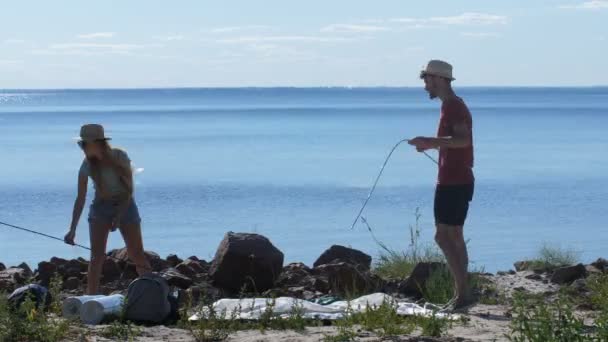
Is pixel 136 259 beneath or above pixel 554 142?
beneath

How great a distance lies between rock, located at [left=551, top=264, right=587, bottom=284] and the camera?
11.4 meters

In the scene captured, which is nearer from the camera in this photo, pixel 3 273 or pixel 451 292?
pixel 451 292

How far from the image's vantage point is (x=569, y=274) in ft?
37.6

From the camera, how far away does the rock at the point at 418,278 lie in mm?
10336

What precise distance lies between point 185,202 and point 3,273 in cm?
1353

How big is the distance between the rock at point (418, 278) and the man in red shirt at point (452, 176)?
3.44ft

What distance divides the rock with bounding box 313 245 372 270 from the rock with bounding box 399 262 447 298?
2164 millimetres

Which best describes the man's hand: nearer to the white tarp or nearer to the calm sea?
the white tarp

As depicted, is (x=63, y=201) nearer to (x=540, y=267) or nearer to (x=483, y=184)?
(x=483, y=184)

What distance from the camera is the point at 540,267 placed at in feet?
42.0

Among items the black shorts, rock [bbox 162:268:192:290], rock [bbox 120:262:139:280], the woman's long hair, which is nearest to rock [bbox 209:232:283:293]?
rock [bbox 162:268:192:290]

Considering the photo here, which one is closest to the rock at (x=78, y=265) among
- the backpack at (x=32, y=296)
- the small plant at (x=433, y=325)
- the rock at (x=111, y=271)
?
the rock at (x=111, y=271)

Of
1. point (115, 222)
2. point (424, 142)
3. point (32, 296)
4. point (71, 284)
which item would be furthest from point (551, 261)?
point (32, 296)

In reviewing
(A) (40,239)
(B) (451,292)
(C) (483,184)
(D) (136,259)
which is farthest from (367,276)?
(C) (483,184)
